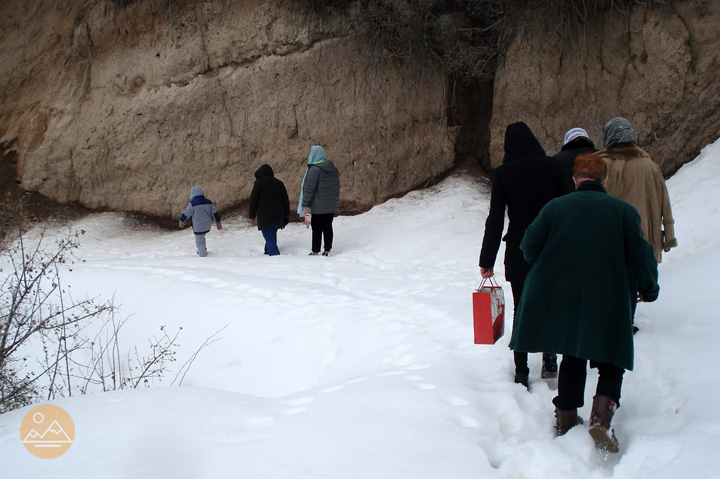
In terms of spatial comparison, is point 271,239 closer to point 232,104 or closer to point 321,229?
point 321,229

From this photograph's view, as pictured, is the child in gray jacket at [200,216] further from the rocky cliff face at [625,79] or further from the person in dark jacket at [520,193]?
the person in dark jacket at [520,193]

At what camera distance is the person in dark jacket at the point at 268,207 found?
29.5ft

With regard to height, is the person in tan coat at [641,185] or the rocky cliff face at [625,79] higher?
the rocky cliff face at [625,79]

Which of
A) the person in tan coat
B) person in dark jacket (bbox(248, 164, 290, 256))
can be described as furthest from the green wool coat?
person in dark jacket (bbox(248, 164, 290, 256))

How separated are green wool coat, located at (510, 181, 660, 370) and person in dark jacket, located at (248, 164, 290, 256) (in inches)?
261

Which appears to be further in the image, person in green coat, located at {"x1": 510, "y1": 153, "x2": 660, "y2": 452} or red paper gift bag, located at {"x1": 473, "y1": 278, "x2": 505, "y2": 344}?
red paper gift bag, located at {"x1": 473, "y1": 278, "x2": 505, "y2": 344}

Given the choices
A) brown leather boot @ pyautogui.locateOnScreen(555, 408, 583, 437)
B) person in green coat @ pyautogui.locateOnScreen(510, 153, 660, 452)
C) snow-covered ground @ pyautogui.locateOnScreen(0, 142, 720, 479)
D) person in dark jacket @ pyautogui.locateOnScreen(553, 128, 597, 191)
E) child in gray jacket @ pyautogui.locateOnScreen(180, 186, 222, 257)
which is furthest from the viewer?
child in gray jacket @ pyautogui.locateOnScreen(180, 186, 222, 257)

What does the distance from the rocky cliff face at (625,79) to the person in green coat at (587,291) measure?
7.61 metres

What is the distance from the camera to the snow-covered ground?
8.07ft

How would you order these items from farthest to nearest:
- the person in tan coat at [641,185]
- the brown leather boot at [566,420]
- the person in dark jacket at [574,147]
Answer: the person in dark jacket at [574,147], the person in tan coat at [641,185], the brown leather boot at [566,420]

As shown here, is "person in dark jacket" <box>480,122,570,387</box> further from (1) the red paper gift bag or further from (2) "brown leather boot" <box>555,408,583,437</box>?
(2) "brown leather boot" <box>555,408,583,437</box>

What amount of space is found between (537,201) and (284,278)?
4041mm

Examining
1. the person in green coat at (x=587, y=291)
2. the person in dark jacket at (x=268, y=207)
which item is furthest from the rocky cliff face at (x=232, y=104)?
the person in green coat at (x=587, y=291)

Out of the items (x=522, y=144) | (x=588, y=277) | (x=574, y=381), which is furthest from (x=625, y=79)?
(x=574, y=381)
